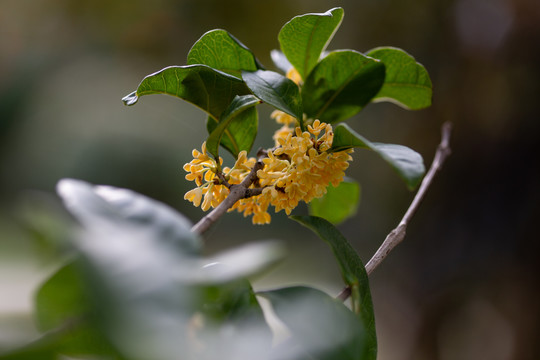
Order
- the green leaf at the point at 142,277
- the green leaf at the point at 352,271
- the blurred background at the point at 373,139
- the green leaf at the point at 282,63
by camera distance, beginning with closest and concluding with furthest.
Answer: the green leaf at the point at 142,277
the green leaf at the point at 352,271
the green leaf at the point at 282,63
the blurred background at the point at 373,139

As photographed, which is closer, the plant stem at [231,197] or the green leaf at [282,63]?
the plant stem at [231,197]

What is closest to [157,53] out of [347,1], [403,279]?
[347,1]

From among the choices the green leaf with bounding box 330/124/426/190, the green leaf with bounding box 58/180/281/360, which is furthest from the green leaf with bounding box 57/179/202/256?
the green leaf with bounding box 330/124/426/190

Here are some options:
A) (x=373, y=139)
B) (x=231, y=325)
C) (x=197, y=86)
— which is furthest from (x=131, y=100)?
(x=373, y=139)

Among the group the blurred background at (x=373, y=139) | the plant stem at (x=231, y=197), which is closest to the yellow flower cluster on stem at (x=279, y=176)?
the plant stem at (x=231, y=197)

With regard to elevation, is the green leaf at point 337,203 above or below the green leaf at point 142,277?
below

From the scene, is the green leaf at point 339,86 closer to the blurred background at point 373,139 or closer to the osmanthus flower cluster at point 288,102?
the osmanthus flower cluster at point 288,102
